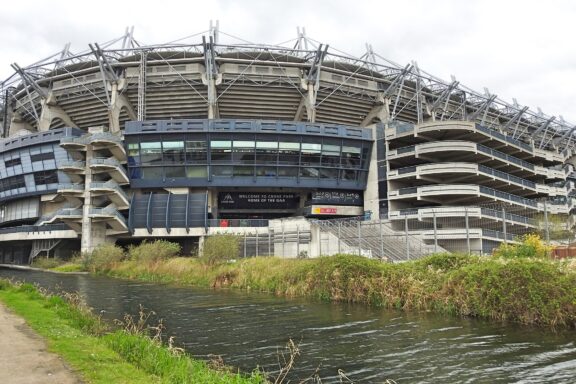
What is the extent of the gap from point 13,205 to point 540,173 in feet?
287

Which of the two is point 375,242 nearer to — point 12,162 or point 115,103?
point 115,103

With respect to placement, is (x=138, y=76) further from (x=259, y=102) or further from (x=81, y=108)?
(x=259, y=102)

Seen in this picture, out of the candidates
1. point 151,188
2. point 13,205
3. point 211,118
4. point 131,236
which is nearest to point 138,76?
point 211,118

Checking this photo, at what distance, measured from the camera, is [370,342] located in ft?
45.3

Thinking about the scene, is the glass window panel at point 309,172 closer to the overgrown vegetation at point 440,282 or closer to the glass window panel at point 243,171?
the glass window panel at point 243,171

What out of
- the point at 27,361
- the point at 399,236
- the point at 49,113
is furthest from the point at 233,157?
the point at 27,361

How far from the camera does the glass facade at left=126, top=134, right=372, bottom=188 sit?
193ft

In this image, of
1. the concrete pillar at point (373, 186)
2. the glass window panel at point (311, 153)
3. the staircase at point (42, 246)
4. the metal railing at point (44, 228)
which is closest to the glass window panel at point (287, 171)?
the glass window panel at point (311, 153)

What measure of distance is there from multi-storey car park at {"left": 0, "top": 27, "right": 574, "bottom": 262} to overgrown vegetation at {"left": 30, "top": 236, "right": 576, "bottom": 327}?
26.6 meters

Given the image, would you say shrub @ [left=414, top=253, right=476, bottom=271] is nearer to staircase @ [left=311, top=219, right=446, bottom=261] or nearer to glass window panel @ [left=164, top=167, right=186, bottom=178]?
staircase @ [left=311, top=219, right=446, bottom=261]

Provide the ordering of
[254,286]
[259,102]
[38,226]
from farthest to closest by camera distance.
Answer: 1. [259,102]
2. [38,226]
3. [254,286]

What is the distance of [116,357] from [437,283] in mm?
14954

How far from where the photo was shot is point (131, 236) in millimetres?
59312

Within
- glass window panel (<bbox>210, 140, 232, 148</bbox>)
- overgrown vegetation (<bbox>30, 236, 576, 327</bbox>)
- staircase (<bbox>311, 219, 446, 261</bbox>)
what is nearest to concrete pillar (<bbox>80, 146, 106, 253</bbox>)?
glass window panel (<bbox>210, 140, 232, 148</bbox>)
